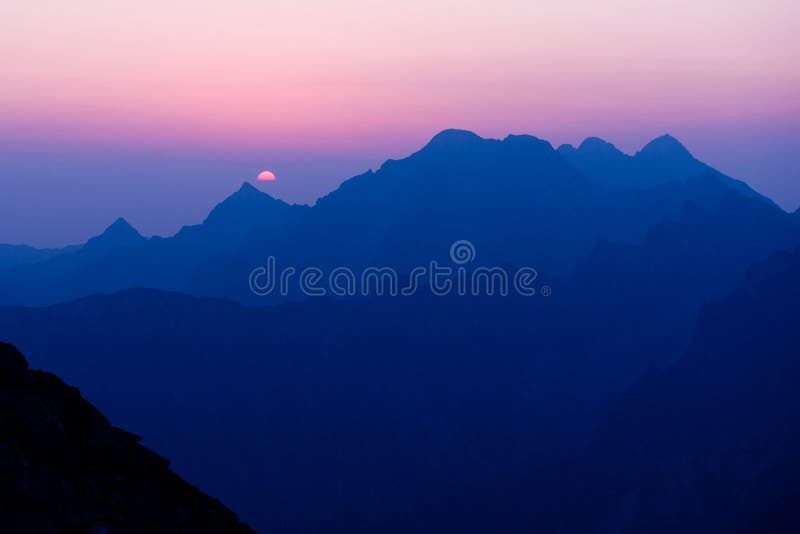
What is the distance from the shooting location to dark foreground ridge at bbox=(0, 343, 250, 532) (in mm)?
21984

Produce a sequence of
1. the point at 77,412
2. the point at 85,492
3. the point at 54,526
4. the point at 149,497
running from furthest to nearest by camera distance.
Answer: the point at 77,412
the point at 149,497
the point at 85,492
the point at 54,526

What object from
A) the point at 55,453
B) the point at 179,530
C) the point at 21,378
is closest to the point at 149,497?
the point at 179,530

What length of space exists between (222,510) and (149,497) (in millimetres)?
3973

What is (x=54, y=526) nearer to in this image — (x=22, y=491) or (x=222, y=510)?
(x=22, y=491)

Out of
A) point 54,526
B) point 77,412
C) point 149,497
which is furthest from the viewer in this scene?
point 77,412

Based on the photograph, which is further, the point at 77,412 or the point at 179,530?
the point at 77,412

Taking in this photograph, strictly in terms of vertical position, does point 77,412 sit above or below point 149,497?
above

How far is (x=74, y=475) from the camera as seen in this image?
23.4 m

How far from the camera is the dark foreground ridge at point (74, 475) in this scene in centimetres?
2198

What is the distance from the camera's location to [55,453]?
23859 millimetres

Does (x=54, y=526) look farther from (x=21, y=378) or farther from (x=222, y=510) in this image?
(x=222, y=510)

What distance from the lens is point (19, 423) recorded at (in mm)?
23875

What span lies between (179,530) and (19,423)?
5.93m

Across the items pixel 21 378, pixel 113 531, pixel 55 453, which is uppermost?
pixel 21 378
